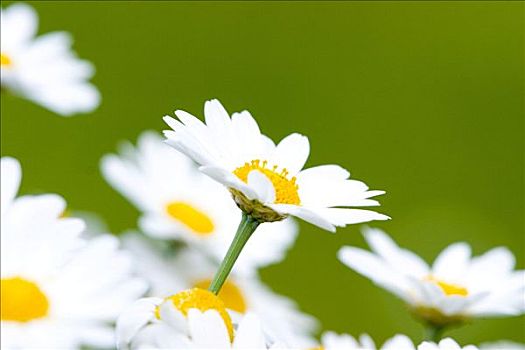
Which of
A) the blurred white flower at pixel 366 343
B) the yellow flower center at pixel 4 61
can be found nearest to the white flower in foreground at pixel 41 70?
the yellow flower center at pixel 4 61

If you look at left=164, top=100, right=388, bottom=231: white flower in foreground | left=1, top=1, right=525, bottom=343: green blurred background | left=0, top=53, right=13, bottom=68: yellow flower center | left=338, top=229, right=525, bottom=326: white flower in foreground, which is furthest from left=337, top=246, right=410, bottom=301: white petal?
left=1, top=1, right=525, bottom=343: green blurred background

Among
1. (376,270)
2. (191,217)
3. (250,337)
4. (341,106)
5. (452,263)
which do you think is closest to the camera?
(250,337)

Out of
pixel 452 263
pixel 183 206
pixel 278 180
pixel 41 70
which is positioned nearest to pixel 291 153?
pixel 278 180

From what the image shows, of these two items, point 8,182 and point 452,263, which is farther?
point 452,263

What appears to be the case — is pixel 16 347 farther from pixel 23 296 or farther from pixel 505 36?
pixel 505 36

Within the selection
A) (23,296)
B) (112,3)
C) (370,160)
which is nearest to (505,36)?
(370,160)

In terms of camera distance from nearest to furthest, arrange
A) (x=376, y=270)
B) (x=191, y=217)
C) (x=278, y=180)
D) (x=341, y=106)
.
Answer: (x=278, y=180)
(x=376, y=270)
(x=191, y=217)
(x=341, y=106)

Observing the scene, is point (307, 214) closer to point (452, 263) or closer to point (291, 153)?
point (291, 153)
